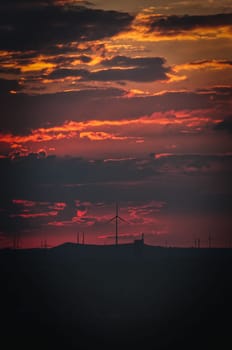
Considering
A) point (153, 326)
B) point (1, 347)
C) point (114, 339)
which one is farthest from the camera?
point (153, 326)

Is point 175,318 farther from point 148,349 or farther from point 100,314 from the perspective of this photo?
point 148,349

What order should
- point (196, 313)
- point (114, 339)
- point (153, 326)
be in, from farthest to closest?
point (196, 313) → point (153, 326) → point (114, 339)

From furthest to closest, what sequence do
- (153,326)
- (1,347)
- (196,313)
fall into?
(196,313)
(153,326)
(1,347)

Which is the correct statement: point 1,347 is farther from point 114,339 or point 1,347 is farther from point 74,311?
point 74,311

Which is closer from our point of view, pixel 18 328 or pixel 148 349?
pixel 148 349

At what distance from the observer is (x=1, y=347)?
5605 inches

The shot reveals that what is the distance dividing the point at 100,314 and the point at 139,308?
30.8 ft

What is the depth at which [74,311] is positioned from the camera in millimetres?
182000

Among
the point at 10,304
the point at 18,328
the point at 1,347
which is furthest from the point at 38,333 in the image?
the point at 10,304

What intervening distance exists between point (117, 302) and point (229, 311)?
23448 millimetres

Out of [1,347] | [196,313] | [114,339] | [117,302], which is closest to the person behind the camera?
[1,347]

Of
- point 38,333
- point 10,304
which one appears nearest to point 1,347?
point 38,333

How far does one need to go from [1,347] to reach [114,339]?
62.3 ft

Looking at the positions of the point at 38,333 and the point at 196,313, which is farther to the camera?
the point at 196,313
